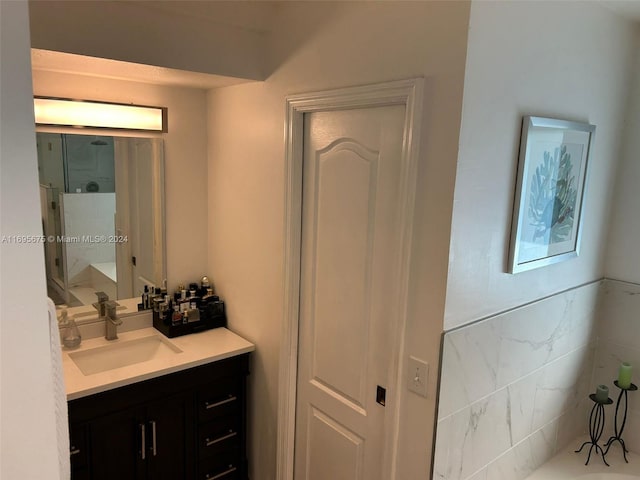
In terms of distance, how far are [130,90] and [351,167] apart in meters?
1.31

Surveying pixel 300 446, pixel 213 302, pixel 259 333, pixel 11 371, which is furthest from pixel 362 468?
pixel 11 371

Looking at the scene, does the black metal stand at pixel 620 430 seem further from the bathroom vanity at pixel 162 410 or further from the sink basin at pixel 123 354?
the sink basin at pixel 123 354

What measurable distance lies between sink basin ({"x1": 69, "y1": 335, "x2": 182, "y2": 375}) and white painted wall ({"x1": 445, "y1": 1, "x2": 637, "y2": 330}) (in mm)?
1533

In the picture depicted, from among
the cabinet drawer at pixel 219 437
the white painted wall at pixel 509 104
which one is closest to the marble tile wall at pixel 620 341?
the white painted wall at pixel 509 104

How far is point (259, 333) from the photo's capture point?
2.44m

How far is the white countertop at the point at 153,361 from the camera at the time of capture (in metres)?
2.02

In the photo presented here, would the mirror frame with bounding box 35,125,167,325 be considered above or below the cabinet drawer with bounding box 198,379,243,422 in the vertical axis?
above

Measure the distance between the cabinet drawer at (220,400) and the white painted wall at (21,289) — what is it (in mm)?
1570

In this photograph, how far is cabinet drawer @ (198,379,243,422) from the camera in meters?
2.40

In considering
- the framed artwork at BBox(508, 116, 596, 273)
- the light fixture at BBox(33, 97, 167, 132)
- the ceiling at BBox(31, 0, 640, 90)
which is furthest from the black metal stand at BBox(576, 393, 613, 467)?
the light fixture at BBox(33, 97, 167, 132)

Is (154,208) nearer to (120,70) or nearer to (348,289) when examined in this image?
(120,70)

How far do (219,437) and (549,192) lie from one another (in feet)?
6.43

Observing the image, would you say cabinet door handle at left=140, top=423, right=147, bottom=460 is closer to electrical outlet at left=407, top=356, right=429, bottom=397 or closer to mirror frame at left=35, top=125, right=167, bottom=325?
mirror frame at left=35, top=125, right=167, bottom=325

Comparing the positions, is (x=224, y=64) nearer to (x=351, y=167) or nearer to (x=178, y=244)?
(x=351, y=167)
